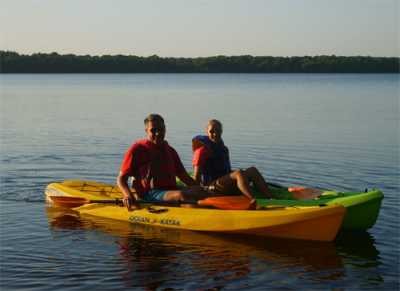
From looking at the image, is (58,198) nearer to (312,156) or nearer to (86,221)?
(86,221)

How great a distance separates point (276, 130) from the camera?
843 inches

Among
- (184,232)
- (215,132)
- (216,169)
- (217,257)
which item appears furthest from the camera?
(216,169)

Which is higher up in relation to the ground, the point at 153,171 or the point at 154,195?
the point at 153,171

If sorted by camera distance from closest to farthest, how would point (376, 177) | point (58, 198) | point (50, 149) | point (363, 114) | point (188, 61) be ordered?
point (58, 198) → point (376, 177) → point (50, 149) → point (363, 114) → point (188, 61)

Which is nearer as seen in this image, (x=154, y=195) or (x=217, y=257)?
(x=217, y=257)

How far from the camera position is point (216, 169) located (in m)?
10.1

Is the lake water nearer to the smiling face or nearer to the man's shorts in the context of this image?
the man's shorts

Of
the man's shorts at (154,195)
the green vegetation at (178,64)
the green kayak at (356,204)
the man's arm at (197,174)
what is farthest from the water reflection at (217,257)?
the green vegetation at (178,64)

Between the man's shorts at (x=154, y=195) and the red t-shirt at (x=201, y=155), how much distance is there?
753 mm

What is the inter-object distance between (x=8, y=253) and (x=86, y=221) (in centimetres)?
187

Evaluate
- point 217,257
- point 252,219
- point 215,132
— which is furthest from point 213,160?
point 217,257

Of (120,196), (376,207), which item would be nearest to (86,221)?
(120,196)

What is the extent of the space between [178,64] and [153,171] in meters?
93.9

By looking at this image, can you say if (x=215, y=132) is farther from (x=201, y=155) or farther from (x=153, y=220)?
(x=153, y=220)
